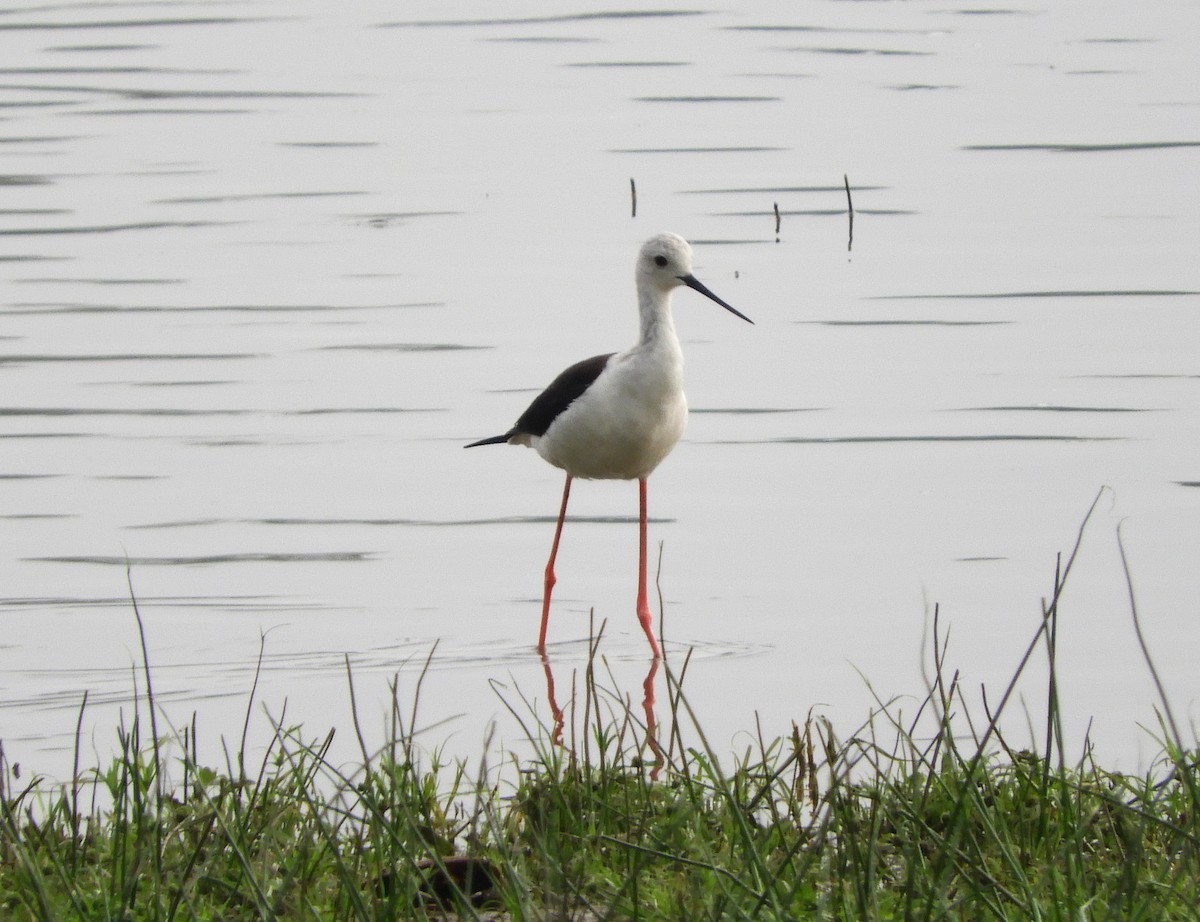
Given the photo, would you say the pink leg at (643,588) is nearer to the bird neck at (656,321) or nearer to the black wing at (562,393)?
the black wing at (562,393)

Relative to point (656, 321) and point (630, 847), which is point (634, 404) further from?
point (630, 847)

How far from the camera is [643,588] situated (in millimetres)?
7906

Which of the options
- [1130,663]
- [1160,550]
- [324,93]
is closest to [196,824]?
[1130,663]

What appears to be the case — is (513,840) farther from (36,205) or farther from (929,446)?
(36,205)

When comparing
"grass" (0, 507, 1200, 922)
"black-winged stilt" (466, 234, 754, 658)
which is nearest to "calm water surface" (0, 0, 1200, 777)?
"black-winged stilt" (466, 234, 754, 658)

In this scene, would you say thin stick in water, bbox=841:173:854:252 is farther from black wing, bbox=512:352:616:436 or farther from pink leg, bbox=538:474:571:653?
pink leg, bbox=538:474:571:653

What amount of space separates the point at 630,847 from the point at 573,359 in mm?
7439

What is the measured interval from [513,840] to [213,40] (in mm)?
20274

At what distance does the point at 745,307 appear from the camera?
476 inches

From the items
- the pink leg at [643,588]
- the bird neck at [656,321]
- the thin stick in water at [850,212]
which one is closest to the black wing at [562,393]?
the bird neck at [656,321]

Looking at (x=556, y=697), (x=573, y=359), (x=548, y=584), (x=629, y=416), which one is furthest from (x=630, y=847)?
(x=573, y=359)

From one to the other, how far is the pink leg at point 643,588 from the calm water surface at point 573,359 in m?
0.09

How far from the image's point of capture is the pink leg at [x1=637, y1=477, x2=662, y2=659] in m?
7.48

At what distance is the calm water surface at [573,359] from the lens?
283 inches
